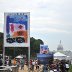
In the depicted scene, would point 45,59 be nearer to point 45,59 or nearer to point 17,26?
point 45,59

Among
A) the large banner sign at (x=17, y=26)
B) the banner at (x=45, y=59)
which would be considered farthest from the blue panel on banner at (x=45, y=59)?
the large banner sign at (x=17, y=26)

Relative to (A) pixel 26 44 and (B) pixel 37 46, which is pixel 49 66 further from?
(B) pixel 37 46

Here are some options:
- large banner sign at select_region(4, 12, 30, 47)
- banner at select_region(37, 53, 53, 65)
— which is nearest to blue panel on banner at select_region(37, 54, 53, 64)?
banner at select_region(37, 53, 53, 65)

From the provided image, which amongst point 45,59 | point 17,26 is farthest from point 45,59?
point 17,26

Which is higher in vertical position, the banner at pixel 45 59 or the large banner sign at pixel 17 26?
the large banner sign at pixel 17 26

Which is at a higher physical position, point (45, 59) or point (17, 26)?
point (17, 26)

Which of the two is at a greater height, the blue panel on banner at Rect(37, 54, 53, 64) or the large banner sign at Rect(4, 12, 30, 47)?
the large banner sign at Rect(4, 12, 30, 47)

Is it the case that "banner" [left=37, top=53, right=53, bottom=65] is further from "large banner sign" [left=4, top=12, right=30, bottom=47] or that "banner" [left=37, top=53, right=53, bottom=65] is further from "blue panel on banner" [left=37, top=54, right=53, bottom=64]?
"large banner sign" [left=4, top=12, right=30, bottom=47]

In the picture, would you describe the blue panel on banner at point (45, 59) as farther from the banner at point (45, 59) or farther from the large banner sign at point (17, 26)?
the large banner sign at point (17, 26)

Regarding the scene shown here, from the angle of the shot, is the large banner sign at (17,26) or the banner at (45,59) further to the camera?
the banner at (45,59)

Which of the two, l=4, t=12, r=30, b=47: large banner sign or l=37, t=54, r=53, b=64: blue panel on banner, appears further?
l=37, t=54, r=53, b=64: blue panel on banner

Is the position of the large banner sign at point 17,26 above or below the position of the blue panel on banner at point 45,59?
above

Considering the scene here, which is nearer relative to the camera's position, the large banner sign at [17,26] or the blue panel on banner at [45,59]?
the large banner sign at [17,26]

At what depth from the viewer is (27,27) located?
2927 cm
